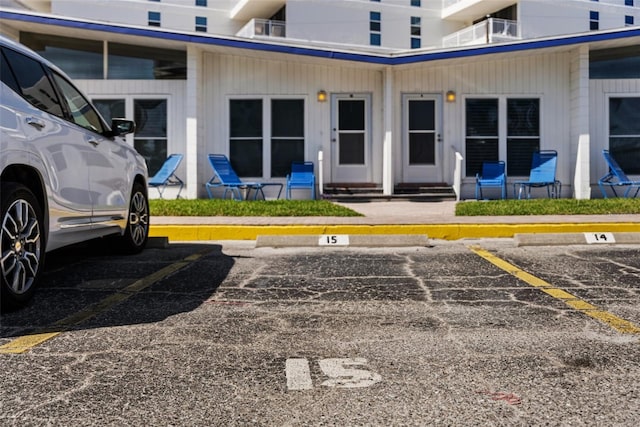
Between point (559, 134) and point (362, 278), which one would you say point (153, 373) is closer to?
point (362, 278)

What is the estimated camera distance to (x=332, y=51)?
12.9 meters

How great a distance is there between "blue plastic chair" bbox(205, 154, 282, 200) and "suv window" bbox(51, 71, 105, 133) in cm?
711

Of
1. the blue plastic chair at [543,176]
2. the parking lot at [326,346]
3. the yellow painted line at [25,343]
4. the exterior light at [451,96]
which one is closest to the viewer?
the parking lot at [326,346]

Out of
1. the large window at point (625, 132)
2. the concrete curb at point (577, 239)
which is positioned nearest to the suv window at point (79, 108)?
the concrete curb at point (577, 239)

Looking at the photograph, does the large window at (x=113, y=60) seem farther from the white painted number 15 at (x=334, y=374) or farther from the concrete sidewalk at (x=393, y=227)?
the white painted number 15 at (x=334, y=374)

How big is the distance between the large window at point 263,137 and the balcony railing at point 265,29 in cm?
1964

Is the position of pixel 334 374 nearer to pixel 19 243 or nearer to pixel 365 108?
pixel 19 243

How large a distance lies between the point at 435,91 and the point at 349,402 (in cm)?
1252

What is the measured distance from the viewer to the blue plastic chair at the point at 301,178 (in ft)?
44.2

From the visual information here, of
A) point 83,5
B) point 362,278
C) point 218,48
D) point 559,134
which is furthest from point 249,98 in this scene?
point 83,5

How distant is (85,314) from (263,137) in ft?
34.1

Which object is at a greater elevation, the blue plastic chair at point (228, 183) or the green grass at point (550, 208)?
the blue plastic chair at point (228, 183)

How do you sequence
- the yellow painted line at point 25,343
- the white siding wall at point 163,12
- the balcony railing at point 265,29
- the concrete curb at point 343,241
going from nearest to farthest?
1. the yellow painted line at point 25,343
2. the concrete curb at point 343,241
3. the balcony railing at point 265,29
4. the white siding wall at point 163,12

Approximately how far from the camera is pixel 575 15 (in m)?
36.8
